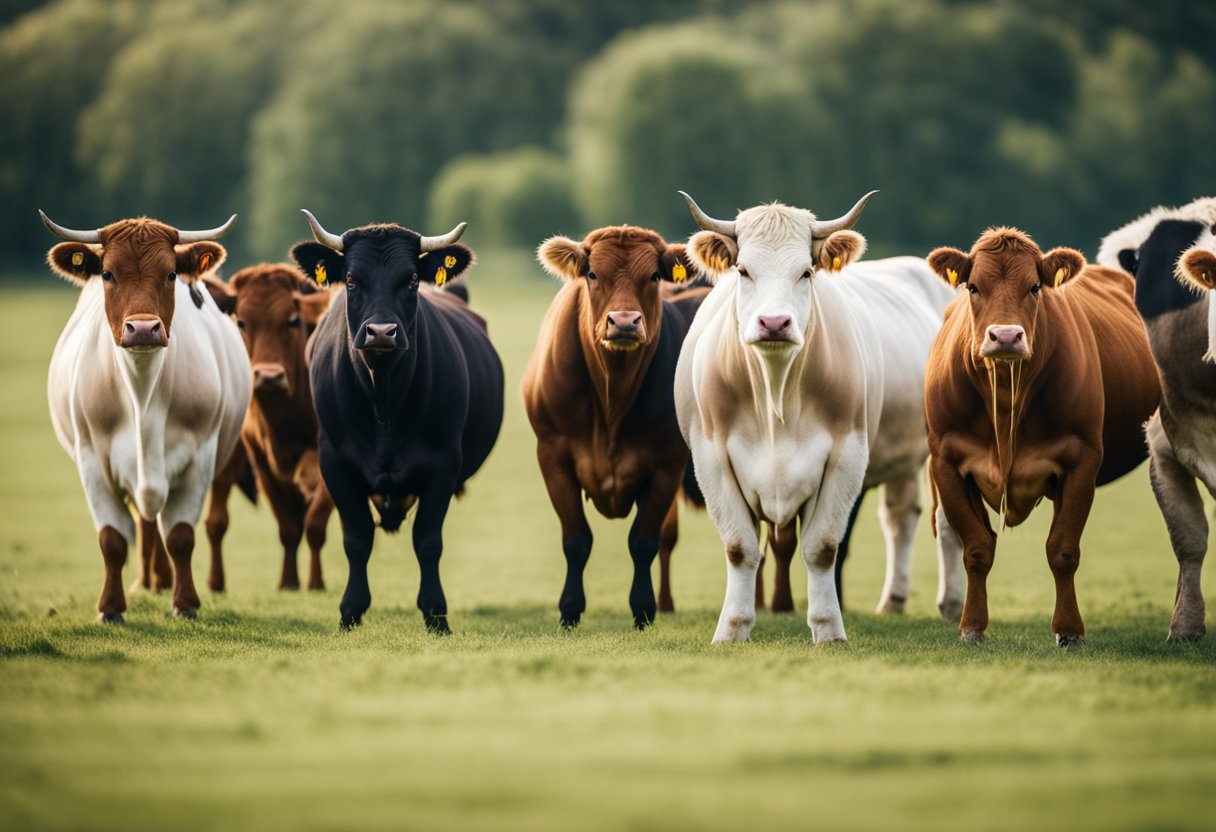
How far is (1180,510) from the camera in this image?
33.5ft

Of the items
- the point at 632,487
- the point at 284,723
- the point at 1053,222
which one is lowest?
the point at 284,723

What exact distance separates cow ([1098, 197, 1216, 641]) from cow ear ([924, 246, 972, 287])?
1.26m

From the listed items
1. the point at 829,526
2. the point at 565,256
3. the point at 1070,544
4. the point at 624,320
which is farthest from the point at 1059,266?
the point at 565,256

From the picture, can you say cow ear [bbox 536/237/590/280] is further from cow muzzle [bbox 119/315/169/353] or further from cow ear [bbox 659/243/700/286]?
cow muzzle [bbox 119/315/169/353]

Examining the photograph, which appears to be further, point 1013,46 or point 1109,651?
point 1013,46

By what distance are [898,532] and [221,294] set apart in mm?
5866

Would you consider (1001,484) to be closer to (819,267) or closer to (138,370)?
(819,267)

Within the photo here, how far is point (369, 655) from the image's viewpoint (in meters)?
8.63

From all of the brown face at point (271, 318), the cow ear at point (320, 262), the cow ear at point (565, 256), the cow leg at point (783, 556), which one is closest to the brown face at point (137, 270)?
the cow ear at point (320, 262)

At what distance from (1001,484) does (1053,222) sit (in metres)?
79.9

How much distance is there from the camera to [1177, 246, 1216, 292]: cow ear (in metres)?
9.41

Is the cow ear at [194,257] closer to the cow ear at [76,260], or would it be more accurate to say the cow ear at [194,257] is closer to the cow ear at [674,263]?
the cow ear at [76,260]

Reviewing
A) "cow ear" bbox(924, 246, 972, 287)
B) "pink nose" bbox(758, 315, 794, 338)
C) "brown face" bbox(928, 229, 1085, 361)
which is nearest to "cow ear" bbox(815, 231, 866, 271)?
"cow ear" bbox(924, 246, 972, 287)

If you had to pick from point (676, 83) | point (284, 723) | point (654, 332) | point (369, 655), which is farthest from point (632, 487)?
point (676, 83)
